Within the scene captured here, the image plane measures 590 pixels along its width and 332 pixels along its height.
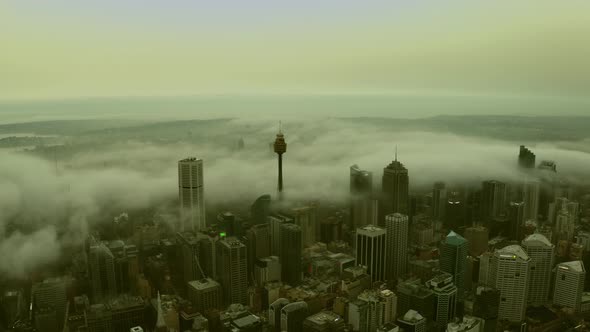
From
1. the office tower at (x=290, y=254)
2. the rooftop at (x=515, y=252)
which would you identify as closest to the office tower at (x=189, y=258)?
the office tower at (x=290, y=254)

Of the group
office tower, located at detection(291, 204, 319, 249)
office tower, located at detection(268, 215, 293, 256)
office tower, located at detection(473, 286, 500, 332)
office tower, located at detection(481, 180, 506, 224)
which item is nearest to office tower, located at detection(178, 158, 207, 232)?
office tower, located at detection(268, 215, 293, 256)

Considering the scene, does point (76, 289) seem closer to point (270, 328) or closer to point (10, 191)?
point (10, 191)

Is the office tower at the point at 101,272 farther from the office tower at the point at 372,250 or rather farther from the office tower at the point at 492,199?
the office tower at the point at 492,199

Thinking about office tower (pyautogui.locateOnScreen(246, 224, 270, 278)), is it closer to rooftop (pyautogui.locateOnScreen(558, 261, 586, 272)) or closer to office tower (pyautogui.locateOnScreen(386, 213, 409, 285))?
office tower (pyautogui.locateOnScreen(386, 213, 409, 285))

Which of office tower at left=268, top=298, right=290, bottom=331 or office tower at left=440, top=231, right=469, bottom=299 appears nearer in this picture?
office tower at left=268, top=298, right=290, bottom=331

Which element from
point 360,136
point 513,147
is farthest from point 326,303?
point 513,147

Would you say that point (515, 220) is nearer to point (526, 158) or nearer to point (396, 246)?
point (526, 158)

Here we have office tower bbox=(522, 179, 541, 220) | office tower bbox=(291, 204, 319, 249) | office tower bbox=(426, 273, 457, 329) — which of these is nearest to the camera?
office tower bbox=(426, 273, 457, 329)
